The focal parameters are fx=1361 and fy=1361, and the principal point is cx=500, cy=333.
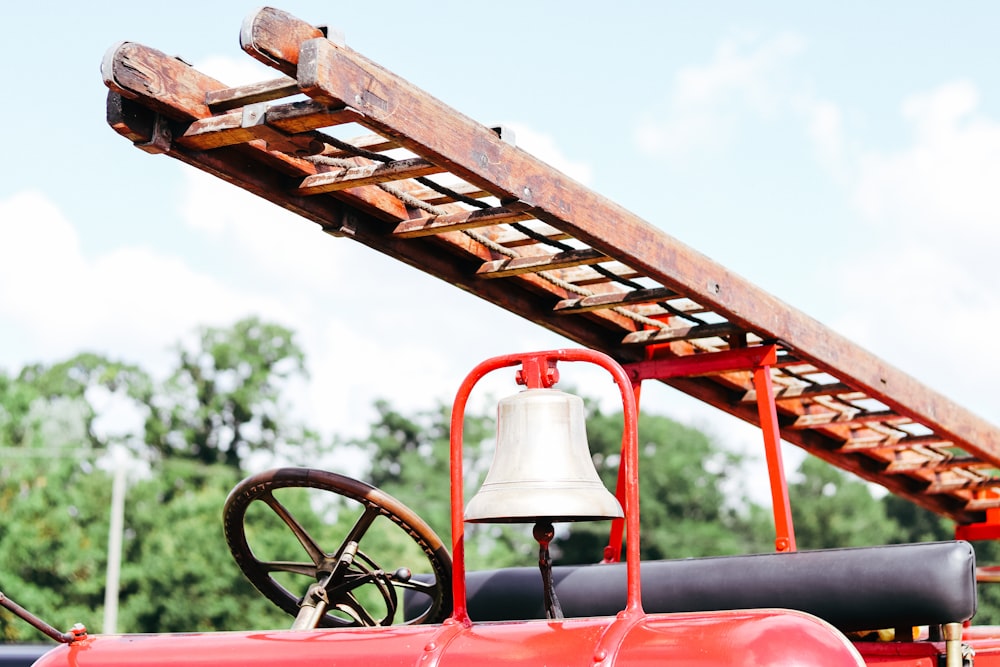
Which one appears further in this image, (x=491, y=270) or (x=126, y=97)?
(x=491, y=270)

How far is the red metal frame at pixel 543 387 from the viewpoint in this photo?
10.2ft

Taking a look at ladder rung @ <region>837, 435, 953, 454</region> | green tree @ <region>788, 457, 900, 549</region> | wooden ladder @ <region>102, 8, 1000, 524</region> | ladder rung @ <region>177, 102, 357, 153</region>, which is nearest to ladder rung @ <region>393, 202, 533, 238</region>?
Answer: wooden ladder @ <region>102, 8, 1000, 524</region>

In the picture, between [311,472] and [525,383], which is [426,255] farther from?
[525,383]

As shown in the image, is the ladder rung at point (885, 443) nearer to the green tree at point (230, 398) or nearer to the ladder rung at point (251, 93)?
the ladder rung at point (251, 93)

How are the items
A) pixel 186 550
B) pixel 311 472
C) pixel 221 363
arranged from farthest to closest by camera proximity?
1. pixel 221 363
2. pixel 186 550
3. pixel 311 472

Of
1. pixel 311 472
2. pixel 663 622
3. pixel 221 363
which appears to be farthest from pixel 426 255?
pixel 221 363

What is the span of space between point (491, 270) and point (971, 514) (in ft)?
13.2

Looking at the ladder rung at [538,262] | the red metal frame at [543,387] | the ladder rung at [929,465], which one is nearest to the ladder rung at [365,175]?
the red metal frame at [543,387]

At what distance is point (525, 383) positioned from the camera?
11.7ft

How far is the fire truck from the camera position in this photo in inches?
126

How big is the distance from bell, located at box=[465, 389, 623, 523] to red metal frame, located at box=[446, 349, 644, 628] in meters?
0.06

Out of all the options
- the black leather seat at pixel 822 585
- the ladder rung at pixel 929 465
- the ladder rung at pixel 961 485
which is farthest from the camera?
the ladder rung at pixel 961 485

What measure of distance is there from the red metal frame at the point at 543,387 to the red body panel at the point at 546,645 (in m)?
0.07

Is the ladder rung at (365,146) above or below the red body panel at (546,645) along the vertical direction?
above
